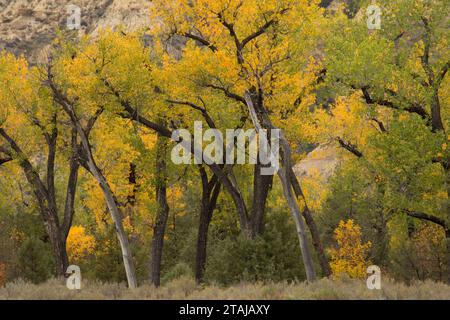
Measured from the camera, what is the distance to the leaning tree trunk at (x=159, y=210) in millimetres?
25484

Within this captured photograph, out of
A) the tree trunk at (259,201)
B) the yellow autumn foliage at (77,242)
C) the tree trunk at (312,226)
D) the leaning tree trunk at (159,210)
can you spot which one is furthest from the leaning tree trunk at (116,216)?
the yellow autumn foliage at (77,242)

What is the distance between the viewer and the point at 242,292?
13.0 metres

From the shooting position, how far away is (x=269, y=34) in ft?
69.4

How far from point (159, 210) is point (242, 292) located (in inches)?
536

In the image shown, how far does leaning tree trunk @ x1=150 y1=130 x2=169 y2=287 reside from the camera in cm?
2548

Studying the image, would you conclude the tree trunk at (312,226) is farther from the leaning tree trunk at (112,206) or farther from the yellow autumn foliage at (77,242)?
the yellow autumn foliage at (77,242)

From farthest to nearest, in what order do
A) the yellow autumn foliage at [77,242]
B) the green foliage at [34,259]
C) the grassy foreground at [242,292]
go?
the yellow autumn foliage at [77,242], the green foliage at [34,259], the grassy foreground at [242,292]

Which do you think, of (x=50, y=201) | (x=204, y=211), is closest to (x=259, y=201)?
(x=204, y=211)

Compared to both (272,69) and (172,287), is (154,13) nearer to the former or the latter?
(272,69)

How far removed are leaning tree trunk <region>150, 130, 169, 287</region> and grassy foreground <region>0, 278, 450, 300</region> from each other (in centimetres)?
1105

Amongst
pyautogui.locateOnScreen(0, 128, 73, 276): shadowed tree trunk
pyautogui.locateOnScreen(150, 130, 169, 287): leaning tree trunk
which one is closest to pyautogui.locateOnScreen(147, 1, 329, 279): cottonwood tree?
pyautogui.locateOnScreen(150, 130, 169, 287): leaning tree trunk

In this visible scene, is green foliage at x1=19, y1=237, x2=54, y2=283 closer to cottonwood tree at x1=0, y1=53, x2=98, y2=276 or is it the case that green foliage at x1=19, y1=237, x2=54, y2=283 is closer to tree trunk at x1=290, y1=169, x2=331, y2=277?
cottonwood tree at x1=0, y1=53, x2=98, y2=276

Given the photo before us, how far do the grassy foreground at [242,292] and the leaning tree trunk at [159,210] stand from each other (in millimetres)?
11049

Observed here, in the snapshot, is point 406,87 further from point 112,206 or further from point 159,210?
point 159,210
